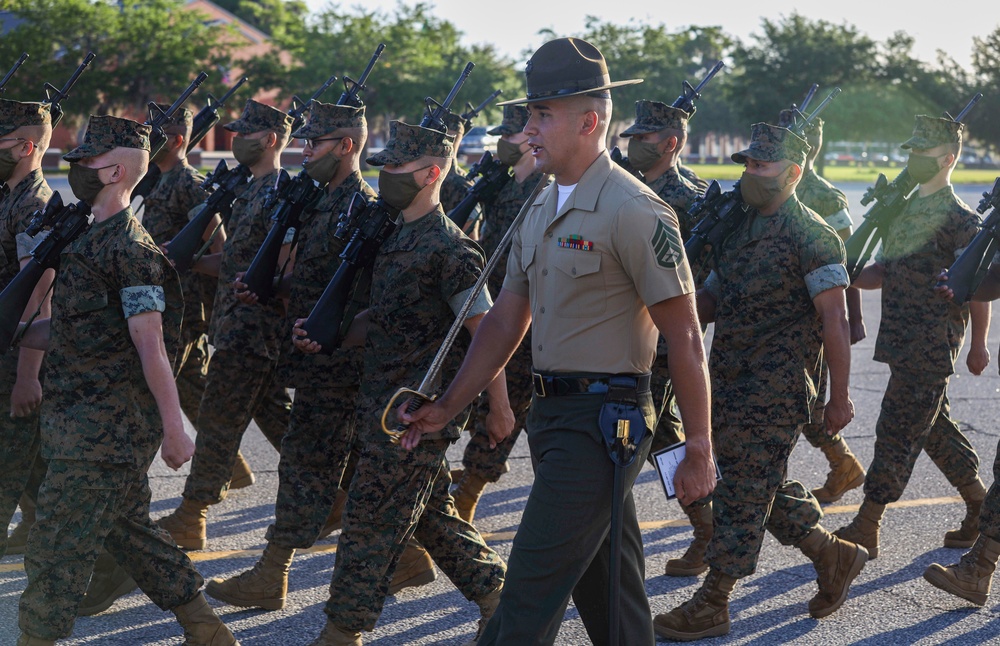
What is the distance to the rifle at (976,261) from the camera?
5805mm

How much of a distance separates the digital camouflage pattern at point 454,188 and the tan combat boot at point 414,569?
295 cm

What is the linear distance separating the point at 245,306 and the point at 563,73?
9.96 feet

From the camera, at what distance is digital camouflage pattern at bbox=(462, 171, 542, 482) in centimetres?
667

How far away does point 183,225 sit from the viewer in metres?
7.35

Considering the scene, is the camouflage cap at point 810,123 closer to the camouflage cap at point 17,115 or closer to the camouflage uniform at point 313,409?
the camouflage uniform at point 313,409

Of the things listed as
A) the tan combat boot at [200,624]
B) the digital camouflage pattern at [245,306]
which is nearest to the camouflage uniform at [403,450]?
the tan combat boot at [200,624]

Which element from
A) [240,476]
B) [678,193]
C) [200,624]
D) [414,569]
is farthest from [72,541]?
[678,193]

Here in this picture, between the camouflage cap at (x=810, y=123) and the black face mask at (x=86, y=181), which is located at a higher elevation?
the camouflage cap at (x=810, y=123)

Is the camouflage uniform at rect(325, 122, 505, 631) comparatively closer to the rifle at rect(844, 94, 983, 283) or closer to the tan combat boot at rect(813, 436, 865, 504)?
the rifle at rect(844, 94, 983, 283)

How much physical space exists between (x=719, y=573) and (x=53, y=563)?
2576 mm

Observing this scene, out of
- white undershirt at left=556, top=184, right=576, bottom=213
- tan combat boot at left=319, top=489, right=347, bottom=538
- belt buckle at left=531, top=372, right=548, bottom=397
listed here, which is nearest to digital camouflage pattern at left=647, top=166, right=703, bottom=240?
tan combat boot at left=319, top=489, right=347, bottom=538

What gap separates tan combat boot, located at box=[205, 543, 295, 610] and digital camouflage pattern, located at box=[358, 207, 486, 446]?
97 centimetres

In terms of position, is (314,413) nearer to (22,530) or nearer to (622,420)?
(22,530)

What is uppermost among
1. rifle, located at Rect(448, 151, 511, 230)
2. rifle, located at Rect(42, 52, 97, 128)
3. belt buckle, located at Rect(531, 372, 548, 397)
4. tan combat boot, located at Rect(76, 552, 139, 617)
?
belt buckle, located at Rect(531, 372, 548, 397)
